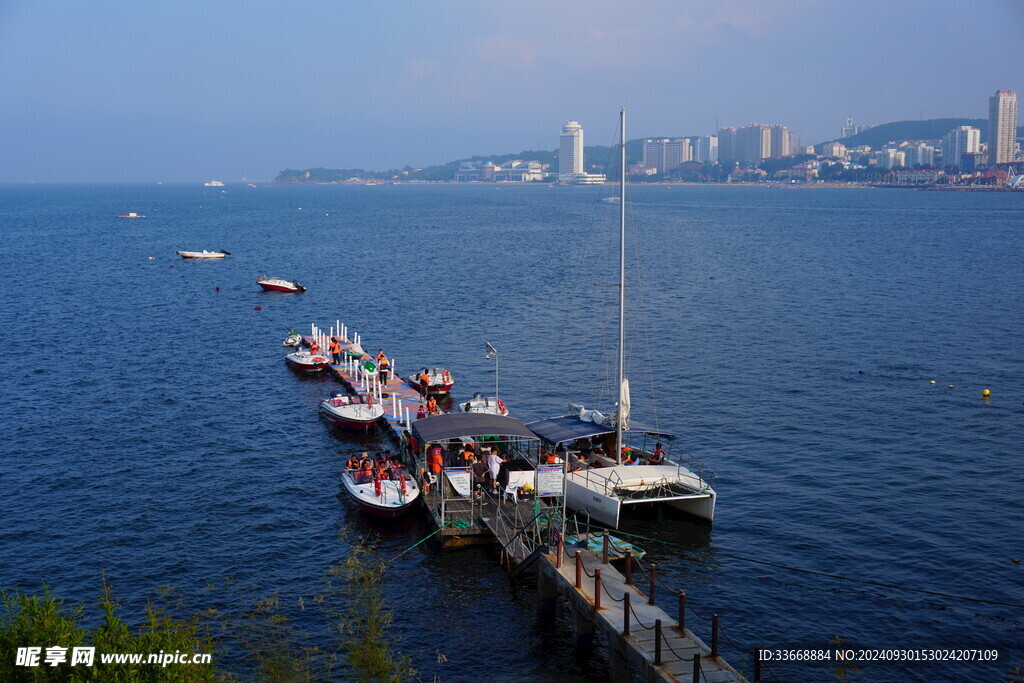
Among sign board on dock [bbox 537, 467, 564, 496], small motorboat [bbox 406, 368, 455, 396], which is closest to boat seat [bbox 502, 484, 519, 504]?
sign board on dock [bbox 537, 467, 564, 496]

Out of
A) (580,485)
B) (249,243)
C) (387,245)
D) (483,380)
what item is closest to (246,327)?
(483,380)

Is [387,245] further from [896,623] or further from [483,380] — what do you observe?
[896,623]

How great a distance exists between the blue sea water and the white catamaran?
1380mm

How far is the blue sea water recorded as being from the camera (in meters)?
28.4

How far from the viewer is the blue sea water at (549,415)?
2839 centimetres

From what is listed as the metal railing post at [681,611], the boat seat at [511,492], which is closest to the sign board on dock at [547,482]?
the boat seat at [511,492]

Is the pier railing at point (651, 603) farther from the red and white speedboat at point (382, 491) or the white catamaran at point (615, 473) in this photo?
the red and white speedboat at point (382, 491)

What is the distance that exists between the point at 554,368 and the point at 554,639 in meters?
32.6

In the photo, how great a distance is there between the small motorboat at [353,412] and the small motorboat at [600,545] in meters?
16.4

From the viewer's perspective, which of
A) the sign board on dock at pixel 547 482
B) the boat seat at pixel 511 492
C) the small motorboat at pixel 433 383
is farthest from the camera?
the small motorboat at pixel 433 383

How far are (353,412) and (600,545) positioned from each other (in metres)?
18.4

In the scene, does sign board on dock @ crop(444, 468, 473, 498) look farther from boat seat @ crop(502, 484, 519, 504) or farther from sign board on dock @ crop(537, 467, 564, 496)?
sign board on dock @ crop(537, 467, 564, 496)

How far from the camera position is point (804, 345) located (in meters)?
64.5

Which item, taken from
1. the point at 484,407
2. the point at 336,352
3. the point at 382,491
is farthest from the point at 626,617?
the point at 336,352
